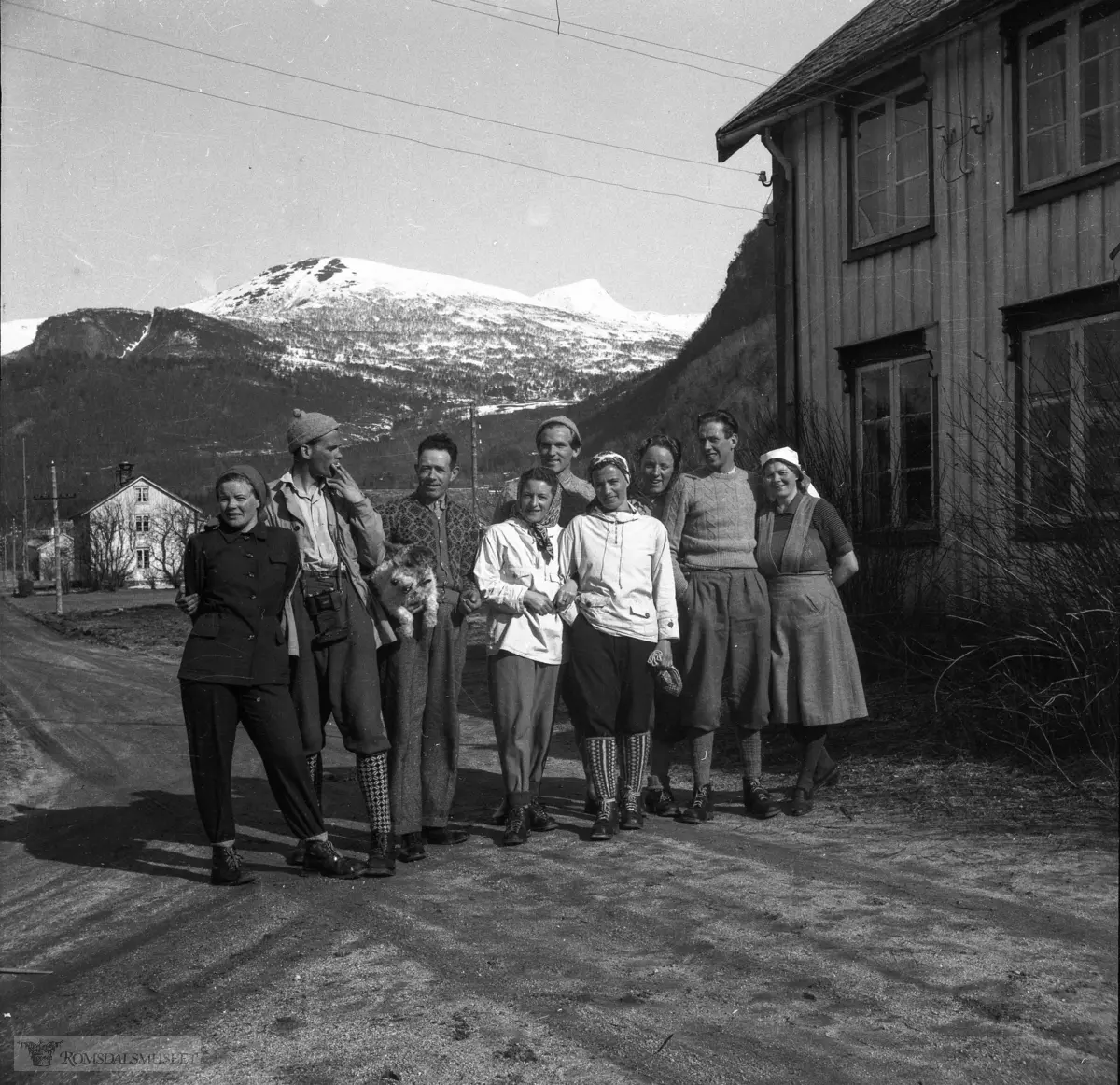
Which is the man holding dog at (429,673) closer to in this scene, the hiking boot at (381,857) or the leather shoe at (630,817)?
the hiking boot at (381,857)

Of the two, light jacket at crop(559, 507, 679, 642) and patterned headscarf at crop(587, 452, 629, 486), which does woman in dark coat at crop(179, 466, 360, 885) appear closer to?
light jacket at crop(559, 507, 679, 642)

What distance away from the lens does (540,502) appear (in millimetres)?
5953

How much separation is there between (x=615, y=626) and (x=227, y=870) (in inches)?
82.6

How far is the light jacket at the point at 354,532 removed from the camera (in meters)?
5.49

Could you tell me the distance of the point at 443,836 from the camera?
19.2 ft

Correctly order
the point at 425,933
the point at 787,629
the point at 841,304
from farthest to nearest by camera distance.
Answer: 1. the point at 841,304
2. the point at 787,629
3. the point at 425,933

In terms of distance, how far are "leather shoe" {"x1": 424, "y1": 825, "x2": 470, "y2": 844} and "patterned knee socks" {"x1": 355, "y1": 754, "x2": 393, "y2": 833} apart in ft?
1.25

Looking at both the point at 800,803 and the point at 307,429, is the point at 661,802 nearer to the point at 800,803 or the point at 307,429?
the point at 800,803

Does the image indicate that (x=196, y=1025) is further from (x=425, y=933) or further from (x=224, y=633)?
(x=224, y=633)

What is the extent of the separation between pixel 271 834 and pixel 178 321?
575 ft

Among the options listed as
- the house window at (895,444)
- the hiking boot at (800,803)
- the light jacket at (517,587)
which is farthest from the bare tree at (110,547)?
the hiking boot at (800,803)

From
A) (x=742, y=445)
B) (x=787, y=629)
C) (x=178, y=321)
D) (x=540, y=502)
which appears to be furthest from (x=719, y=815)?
(x=178, y=321)

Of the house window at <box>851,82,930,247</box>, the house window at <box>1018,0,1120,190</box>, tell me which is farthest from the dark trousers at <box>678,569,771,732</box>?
the house window at <box>851,82,930,247</box>

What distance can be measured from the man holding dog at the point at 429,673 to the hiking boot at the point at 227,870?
0.71m
